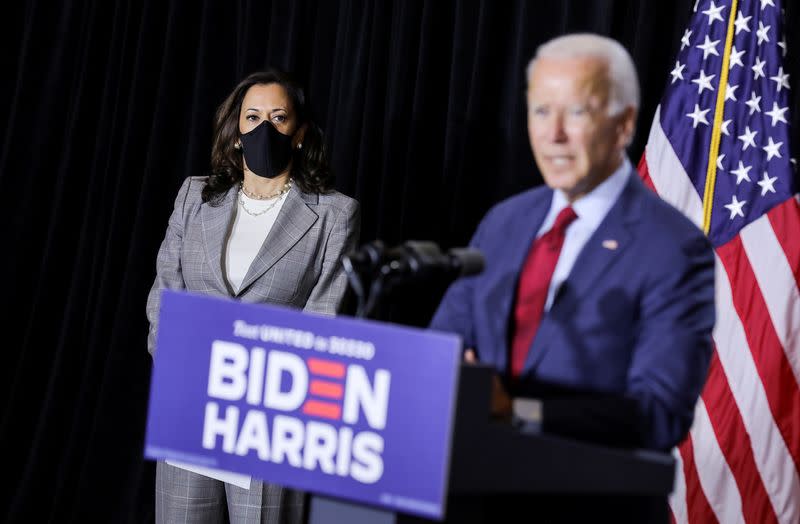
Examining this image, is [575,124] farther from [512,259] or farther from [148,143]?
[148,143]

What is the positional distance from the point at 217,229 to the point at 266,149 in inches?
11.0

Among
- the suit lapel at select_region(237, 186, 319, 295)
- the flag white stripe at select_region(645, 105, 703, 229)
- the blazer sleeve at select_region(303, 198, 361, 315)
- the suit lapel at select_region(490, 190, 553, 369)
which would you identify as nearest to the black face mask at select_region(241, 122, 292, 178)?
the suit lapel at select_region(237, 186, 319, 295)

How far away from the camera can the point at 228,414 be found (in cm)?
133

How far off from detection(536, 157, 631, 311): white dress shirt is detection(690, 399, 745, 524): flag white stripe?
56.0 inches

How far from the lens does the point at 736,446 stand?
2707 millimetres

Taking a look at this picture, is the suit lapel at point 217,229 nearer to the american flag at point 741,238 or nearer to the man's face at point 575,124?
the american flag at point 741,238

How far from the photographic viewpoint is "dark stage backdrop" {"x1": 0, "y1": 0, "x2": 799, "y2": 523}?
127 inches


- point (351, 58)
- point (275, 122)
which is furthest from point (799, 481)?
point (351, 58)

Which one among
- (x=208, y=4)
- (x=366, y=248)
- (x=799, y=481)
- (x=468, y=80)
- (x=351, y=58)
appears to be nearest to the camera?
(x=366, y=248)

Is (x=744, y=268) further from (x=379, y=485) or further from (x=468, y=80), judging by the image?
(x=379, y=485)

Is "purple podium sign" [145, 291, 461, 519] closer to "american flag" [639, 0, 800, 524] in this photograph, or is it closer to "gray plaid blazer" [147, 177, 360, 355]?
"gray plaid blazer" [147, 177, 360, 355]

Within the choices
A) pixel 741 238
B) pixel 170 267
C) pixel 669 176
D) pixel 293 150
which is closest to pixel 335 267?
pixel 293 150

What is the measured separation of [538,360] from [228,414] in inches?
19.3

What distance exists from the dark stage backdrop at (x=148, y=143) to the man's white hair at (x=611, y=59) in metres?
1.57
